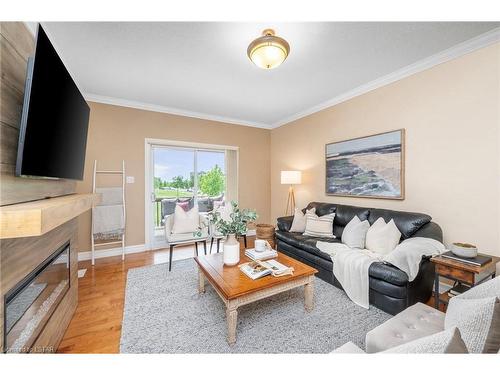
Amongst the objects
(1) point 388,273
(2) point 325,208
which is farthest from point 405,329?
(2) point 325,208

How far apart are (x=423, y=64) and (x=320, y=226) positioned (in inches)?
93.1

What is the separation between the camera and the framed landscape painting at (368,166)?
2754 millimetres

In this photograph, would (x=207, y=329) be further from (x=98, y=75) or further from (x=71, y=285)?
(x=98, y=75)

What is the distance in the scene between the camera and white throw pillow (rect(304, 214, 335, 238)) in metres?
3.06

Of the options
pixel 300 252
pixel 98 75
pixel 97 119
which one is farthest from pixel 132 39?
pixel 300 252

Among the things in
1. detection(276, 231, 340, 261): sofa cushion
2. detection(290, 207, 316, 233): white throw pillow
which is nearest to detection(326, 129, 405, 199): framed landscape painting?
detection(290, 207, 316, 233): white throw pillow

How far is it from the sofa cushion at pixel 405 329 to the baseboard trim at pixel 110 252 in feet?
12.1

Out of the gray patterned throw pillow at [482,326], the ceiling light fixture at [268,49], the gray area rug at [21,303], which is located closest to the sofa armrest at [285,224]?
the ceiling light fixture at [268,49]

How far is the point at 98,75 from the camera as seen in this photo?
108 inches

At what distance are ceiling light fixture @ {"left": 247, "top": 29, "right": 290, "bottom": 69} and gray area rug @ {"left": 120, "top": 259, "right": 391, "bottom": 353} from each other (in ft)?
7.92

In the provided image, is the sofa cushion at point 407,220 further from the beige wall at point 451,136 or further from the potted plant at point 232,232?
the potted plant at point 232,232

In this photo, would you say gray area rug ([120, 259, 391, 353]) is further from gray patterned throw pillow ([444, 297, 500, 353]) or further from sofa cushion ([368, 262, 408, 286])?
gray patterned throw pillow ([444, 297, 500, 353])

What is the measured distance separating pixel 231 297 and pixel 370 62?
2.96m
